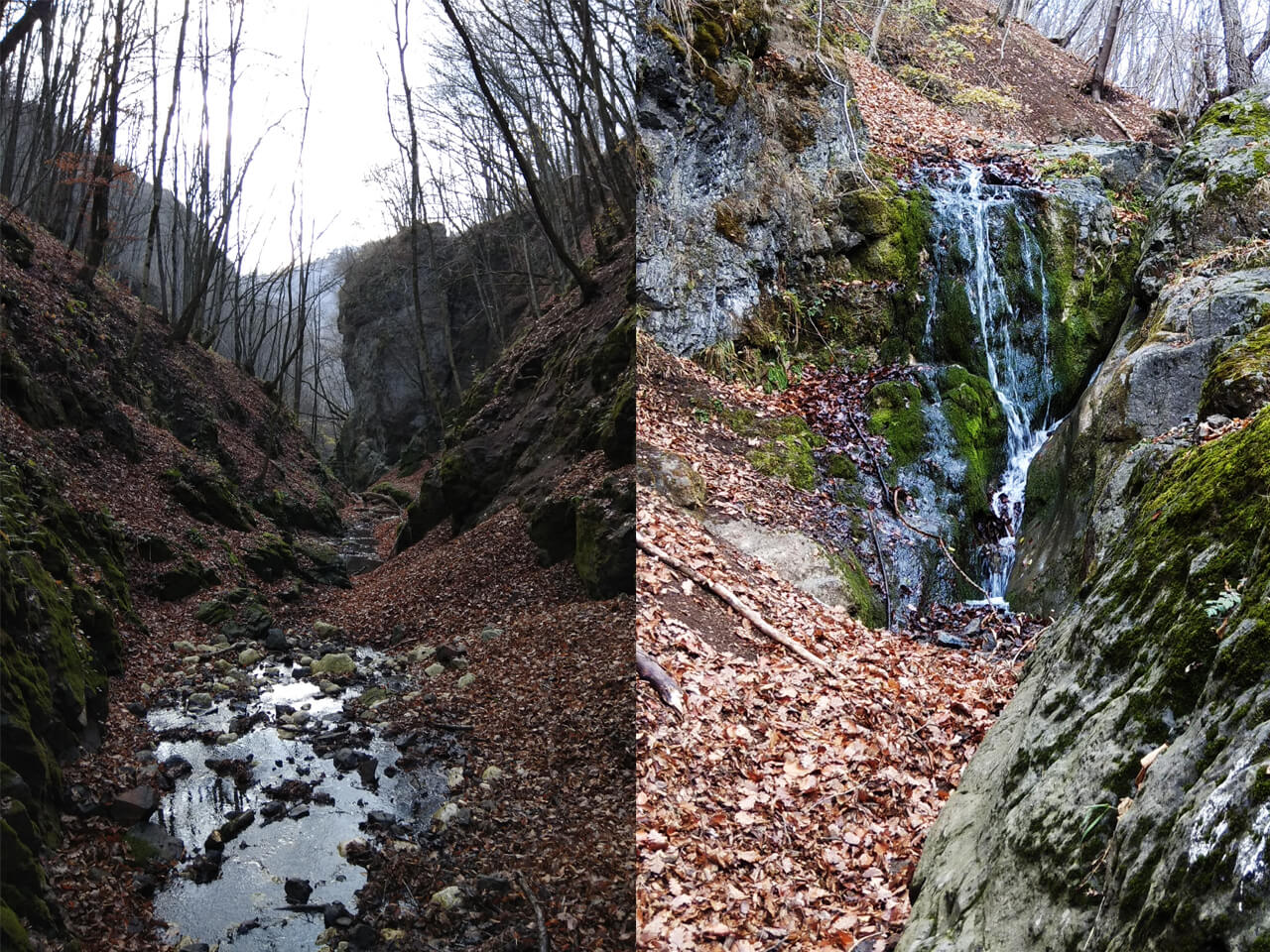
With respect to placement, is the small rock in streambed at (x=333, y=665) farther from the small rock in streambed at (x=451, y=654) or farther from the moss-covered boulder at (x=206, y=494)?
the moss-covered boulder at (x=206, y=494)

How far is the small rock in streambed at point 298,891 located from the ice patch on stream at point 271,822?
10mm

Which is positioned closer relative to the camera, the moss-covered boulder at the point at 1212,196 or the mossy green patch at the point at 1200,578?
the mossy green patch at the point at 1200,578

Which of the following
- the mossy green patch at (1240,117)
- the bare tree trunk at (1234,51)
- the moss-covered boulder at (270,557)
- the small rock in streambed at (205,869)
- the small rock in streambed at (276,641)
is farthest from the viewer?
the bare tree trunk at (1234,51)

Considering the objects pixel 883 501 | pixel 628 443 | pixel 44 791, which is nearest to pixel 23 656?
pixel 44 791

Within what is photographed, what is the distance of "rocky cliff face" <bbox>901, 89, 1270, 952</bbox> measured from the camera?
4.94 ft

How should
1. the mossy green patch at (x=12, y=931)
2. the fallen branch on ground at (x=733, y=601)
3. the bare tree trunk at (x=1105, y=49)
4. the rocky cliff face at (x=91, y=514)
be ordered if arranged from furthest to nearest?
the bare tree trunk at (x=1105, y=49) → the fallen branch on ground at (x=733, y=601) → the rocky cliff face at (x=91, y=514) → the mossy green patch at (x=12, y=931)

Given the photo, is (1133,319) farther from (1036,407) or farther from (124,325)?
(124,325)

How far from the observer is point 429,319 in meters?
3.71

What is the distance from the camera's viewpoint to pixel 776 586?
6371 millimetres

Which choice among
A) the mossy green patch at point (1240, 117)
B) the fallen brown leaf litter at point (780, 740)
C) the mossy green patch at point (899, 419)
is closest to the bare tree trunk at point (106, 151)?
the fallen brown leaf litter at point (780, 740)

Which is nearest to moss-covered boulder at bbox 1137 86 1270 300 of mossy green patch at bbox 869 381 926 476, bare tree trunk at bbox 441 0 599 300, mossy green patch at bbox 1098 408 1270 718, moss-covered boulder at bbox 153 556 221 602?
mossy green patch at bbox 869 381 926 476

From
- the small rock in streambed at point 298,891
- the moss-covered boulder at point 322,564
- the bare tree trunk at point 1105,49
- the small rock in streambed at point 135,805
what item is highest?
the bare tree trunk at point 1105,49

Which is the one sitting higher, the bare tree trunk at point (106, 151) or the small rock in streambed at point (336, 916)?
the bare tree trunk at point (106, 151)

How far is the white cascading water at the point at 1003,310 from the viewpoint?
352 inches
